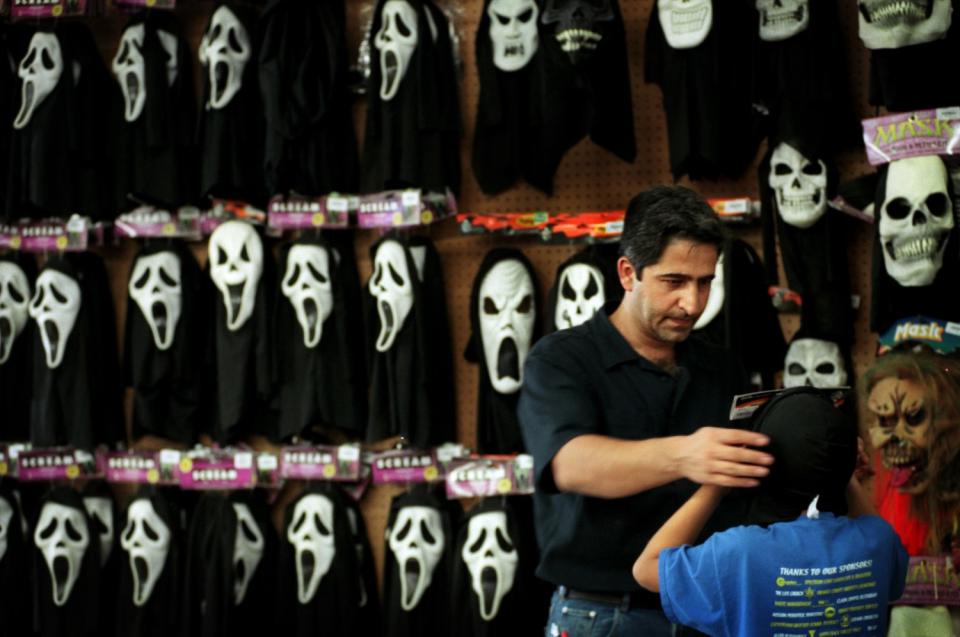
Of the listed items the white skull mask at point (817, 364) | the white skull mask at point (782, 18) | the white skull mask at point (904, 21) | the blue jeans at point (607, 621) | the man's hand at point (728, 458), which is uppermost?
the white skull mask at point (782, 18)

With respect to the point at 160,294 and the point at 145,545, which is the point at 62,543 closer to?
the point at 145,545

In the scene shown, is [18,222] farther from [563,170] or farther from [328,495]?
[563,170]

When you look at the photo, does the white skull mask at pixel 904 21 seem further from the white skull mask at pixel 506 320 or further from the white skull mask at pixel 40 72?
the white skull mask at pixel 40 72

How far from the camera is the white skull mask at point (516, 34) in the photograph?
454 centimetres

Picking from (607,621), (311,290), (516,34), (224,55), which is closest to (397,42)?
(516,34)

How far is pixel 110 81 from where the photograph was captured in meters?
5.06

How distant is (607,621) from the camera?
7.95ft

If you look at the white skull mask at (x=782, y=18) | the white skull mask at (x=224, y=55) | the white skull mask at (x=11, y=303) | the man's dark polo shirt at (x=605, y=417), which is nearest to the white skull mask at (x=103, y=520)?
the white skull mask at (x=11, y=303)

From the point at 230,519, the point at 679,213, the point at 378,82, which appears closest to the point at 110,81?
the point at 378,82

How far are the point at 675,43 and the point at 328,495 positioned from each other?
6.79 feet

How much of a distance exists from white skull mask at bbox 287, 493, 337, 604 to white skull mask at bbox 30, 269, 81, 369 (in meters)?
1.16

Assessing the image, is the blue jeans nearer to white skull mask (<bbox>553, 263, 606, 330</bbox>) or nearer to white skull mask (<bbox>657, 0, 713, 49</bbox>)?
white skull mask (<bbox>553, 263, 606, 330</bbox>)

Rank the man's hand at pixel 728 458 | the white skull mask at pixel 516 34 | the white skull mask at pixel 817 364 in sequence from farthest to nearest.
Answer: the white skull mask at pixel 516 34 < the white skull mask at pixel 817 364 < the man's hand at pixel 728 458

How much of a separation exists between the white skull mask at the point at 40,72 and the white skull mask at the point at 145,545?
5.33 ft
